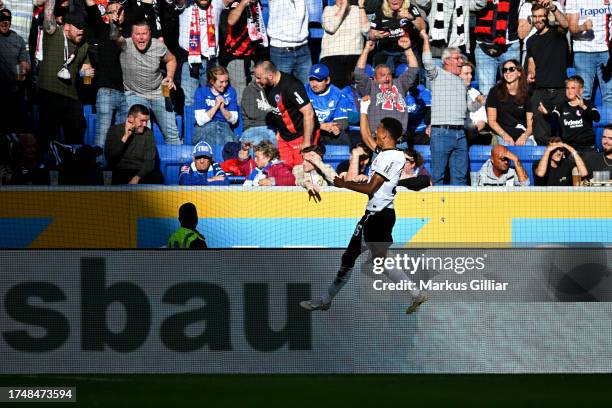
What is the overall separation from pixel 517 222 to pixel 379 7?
10.2ft

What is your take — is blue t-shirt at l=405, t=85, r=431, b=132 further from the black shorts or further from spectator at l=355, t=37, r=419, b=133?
the black shorts

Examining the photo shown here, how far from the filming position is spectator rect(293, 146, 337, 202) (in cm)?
1101

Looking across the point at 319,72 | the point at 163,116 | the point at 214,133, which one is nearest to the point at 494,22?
the point at 319,72

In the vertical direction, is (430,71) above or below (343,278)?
above

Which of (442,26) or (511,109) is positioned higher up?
(442,26)

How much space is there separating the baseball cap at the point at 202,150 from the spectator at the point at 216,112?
0.37 metres

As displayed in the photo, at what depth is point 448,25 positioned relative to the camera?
12156mm

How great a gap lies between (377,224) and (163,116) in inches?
144

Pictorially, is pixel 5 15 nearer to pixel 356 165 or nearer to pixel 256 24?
pixel 256 24

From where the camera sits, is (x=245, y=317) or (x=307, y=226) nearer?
(x=245, y=317)
